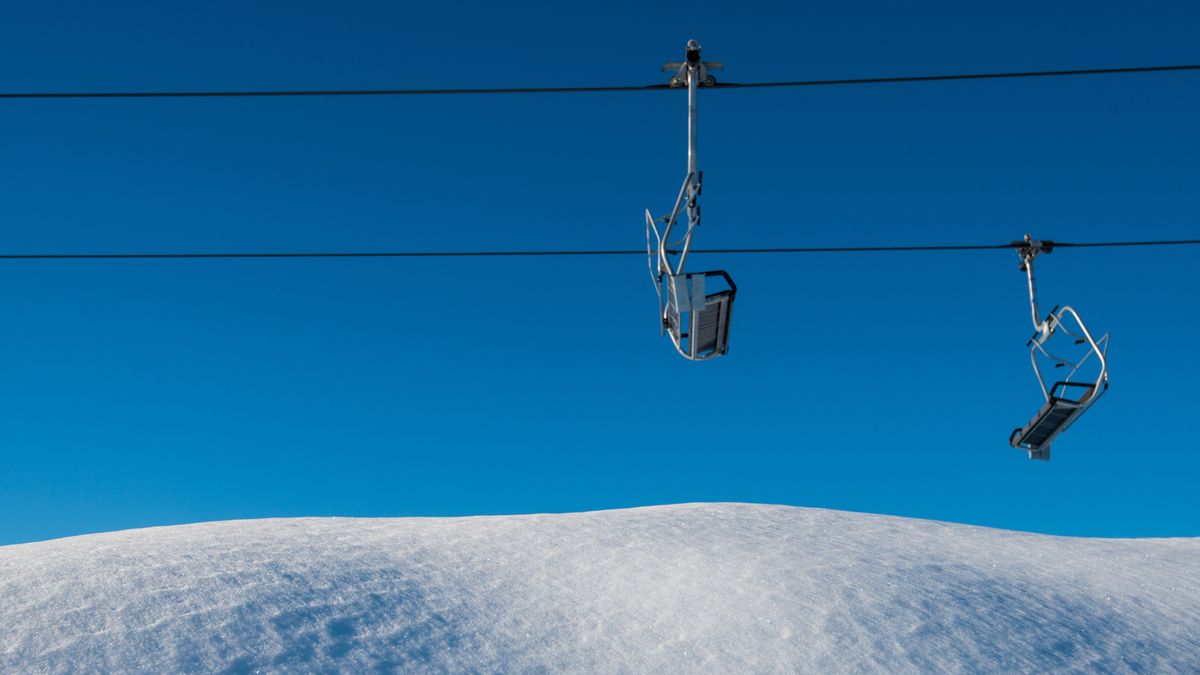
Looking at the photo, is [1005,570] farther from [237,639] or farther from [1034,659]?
[237,639]

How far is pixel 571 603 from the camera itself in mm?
7473

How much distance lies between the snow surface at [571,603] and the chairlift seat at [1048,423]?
1.01 metres

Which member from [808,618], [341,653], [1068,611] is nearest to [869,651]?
[808,618]

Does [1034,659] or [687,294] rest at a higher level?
[687,294]

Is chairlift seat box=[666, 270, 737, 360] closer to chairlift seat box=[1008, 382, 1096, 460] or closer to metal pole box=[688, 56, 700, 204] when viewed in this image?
metal pole box=[688, 56, 700, 204]

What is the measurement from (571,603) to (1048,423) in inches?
177

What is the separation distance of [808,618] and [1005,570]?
2507mm

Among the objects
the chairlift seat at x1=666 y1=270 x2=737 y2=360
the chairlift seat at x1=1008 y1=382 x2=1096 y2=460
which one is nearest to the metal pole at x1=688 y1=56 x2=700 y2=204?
the chairlift seat at x1=666 y1=270 x2=737 y2=360

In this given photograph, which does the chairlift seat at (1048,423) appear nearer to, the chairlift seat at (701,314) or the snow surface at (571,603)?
the snow surface at (571,603)

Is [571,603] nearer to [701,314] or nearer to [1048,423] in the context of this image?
[701,314]

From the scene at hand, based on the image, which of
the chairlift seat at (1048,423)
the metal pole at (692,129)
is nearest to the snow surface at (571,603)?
the chairlift seat at (1048,423)

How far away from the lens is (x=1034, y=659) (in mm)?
6914

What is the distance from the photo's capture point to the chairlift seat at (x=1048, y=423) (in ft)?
28.8

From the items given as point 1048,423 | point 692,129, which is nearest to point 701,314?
point 692,129
